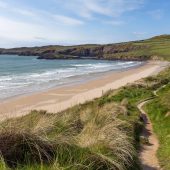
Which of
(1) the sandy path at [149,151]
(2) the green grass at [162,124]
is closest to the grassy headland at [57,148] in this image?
(1) the sandy path at [149,151]

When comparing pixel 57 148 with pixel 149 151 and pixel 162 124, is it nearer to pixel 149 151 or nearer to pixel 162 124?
pixel 149 151

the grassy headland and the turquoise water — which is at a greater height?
the grassy headland

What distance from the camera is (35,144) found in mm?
8234

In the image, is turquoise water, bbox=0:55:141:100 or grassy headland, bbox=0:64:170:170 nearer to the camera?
grassy headland, bbox=0:64:170:170

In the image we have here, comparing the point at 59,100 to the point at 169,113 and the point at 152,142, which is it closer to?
the point at 169,113

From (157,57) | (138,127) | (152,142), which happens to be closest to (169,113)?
(138,127)

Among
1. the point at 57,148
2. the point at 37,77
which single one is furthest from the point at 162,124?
the point at 37,77

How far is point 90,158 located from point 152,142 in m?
7.37

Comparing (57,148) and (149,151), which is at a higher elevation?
(57,148)

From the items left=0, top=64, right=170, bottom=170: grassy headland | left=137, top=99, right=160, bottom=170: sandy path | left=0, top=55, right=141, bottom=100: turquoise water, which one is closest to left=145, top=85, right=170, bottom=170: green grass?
left=137, top=99, right=160, bottom=170: sandy path

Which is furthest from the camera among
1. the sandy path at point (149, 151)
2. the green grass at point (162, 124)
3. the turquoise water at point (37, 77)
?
the turquoise water at point (37, 77)

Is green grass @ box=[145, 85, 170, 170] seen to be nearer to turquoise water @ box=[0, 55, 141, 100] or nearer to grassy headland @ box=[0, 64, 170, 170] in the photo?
grassy headland @ box=[0, 64, 170, 170]

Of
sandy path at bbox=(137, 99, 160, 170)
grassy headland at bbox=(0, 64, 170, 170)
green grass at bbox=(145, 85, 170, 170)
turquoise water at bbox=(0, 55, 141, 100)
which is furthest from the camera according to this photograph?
turquoise water at bbox=(0, 55, 141, 100)

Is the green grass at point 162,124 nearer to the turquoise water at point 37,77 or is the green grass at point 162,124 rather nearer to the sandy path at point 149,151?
the sandy path at point 149,151
